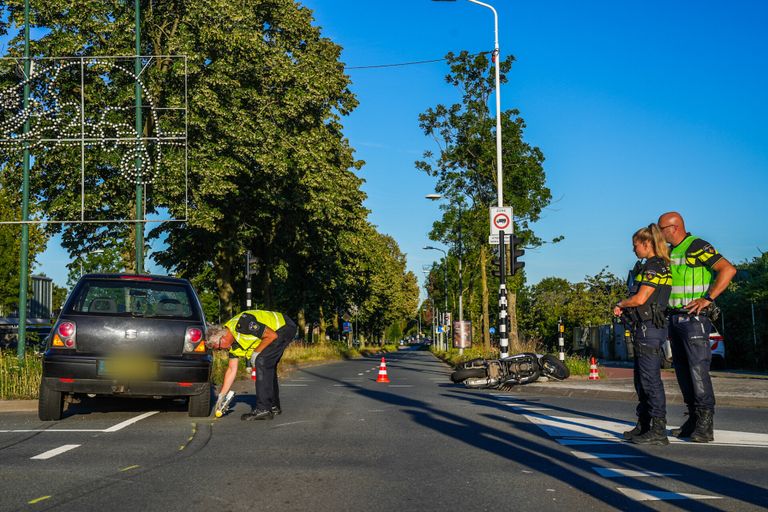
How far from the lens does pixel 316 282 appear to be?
133ft

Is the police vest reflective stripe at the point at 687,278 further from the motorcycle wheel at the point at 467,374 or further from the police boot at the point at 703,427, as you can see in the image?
the motorcycle wheel at the point at 467,374

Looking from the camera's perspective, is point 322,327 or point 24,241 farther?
point 322,327

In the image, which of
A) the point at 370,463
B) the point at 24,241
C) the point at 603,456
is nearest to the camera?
the point at 370,463

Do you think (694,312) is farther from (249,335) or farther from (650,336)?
(249,335)

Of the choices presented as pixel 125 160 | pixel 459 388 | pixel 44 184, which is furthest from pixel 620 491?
pixel 44 184

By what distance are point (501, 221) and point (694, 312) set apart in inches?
503

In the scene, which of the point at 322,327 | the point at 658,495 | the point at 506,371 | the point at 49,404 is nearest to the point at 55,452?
the point at 49,404

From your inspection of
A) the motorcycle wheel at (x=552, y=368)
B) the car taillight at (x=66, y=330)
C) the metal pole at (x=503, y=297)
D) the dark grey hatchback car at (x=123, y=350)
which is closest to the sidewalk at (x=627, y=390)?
the motorcycle wheel at (x=552, y=368)

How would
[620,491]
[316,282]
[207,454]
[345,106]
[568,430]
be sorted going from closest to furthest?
[620,491]
[207,454]
[568,430]
[345,106]
[316,282]

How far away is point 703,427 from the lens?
25.6ft

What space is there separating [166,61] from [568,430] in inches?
791

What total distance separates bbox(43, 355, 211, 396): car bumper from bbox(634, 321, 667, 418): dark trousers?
15.6ft

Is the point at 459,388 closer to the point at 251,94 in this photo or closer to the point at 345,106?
the point at 251,94

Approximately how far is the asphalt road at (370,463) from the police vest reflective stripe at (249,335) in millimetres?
876
